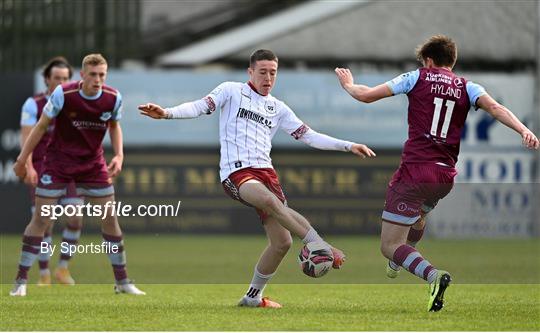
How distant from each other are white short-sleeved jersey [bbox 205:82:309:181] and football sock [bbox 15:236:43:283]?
2.45 m

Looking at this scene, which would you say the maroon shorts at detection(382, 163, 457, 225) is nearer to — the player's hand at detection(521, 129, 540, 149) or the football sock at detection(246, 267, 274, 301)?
the player's hand at detection(521, 129, 540, 149)

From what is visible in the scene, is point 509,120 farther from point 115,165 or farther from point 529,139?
point 115,165

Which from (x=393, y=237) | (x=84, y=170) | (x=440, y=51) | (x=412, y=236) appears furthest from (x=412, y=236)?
(x=84, y=170)

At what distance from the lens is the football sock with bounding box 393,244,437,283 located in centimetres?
926

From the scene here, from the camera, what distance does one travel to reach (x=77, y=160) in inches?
456

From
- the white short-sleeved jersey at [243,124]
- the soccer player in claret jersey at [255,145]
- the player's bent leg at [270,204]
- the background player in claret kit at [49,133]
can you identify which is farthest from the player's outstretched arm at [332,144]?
the background player in claret kit at [49,133]

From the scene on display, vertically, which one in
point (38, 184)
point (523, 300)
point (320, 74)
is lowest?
point (523, 300)

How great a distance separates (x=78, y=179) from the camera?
11.6 metres

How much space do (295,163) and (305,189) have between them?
0.68 meters

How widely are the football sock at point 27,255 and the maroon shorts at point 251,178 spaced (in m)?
2.45

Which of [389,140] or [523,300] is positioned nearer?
[523,300]

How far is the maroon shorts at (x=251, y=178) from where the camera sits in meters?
9.85

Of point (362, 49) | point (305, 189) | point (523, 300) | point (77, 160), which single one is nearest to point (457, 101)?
point (523, 300)

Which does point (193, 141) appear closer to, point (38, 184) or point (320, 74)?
point (320, 74)
